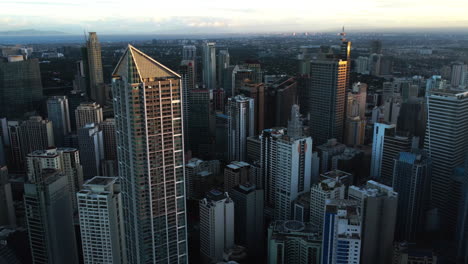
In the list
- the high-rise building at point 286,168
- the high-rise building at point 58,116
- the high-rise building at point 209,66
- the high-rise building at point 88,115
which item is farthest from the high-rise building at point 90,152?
the high-rise building at point 209,66

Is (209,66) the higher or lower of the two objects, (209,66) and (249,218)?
the higher

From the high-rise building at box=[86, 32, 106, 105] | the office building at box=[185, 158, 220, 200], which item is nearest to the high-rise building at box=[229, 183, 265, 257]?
the office building at box=[185, 158, 220, 200]

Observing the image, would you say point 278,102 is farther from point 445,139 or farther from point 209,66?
A: point 445,139

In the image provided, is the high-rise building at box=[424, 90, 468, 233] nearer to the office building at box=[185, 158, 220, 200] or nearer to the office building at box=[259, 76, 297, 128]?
the office building at box=[185, 158, 220, 200]

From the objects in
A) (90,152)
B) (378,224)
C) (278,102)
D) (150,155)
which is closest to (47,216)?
(150,155)

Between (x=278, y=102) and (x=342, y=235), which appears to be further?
(x=278, y=102)

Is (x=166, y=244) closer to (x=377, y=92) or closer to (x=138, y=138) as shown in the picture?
(x=138, y=138)

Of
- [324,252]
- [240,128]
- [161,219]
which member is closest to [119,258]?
[161,219]

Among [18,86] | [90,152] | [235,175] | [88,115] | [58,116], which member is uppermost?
[18,86]
